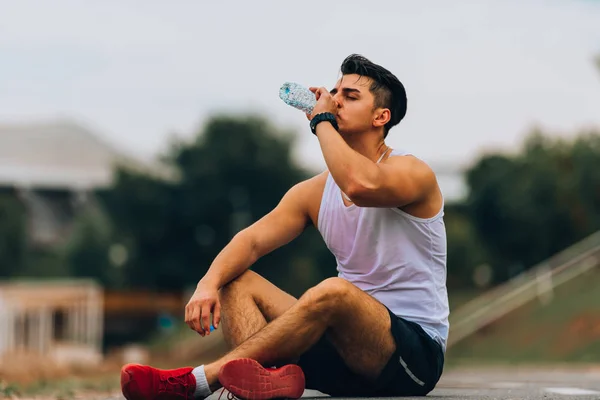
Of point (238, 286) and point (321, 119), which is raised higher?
point (321, 119)

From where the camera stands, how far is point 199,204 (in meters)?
56.9

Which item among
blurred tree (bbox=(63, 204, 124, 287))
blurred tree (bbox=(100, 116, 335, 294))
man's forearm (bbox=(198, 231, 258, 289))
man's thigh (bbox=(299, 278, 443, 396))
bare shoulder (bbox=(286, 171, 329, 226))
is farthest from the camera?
blurred tree (bbox=(63, 204, 124, 287))

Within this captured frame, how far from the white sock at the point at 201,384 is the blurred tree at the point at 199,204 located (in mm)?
50050

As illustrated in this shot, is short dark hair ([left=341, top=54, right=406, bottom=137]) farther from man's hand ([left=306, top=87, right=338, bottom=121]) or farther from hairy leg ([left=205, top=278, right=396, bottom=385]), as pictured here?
hairy leg ([left=205, top=278, right=396, bottom=385])

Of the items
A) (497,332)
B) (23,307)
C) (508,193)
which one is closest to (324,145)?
(497,332)

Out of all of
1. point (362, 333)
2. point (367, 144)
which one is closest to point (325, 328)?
point (362, 333)

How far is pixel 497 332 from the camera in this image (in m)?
31.8

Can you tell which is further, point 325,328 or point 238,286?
point 238,286

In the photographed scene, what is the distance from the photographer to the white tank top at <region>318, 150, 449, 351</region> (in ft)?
16.6

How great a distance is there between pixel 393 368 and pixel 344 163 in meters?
0.88

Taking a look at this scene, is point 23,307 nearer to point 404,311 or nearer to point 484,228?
point 484,228

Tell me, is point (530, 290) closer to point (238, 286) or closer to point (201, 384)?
point (238, 286)

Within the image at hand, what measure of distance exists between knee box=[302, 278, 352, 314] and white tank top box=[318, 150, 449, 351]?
1.19 ft

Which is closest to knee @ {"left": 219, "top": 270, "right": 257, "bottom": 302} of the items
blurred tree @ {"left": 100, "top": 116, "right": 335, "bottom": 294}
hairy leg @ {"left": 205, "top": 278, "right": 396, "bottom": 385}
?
hairy leg @ {"left": 205, "top": 278, "right": 396, "bottom": 385}
